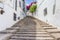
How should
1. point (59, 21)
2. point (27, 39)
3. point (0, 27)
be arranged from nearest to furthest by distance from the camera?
point (27, 39) → point (0, 27) → point (59, 21)

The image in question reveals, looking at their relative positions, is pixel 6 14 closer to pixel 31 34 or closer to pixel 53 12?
pixel 31 34

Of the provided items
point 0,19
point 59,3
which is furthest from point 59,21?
point 0,19

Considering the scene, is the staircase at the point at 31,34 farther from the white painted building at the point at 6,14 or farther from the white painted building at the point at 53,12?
the white painted building at the point at 53,12

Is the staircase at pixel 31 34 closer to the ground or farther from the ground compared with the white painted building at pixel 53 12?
closer to the ground

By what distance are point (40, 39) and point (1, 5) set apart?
206 cm

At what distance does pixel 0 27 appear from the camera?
4512mm

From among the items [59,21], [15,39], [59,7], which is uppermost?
[59,7]

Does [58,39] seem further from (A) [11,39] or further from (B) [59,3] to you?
(B) [59,3]

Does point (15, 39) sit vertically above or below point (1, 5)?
below

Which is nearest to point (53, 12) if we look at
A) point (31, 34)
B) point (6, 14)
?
point (6, 14)

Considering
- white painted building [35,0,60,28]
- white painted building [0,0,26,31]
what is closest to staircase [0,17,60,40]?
white painted building [0,0,26,31]

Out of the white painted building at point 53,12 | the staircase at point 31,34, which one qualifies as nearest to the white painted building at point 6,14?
the staircase at point 31,34

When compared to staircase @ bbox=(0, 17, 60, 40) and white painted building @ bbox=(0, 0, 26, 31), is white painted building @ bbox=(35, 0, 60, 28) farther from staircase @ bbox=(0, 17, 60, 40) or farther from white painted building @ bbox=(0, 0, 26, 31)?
white painted building @ bbox=(0, 0, 26, 31)

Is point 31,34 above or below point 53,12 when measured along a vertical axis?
below
